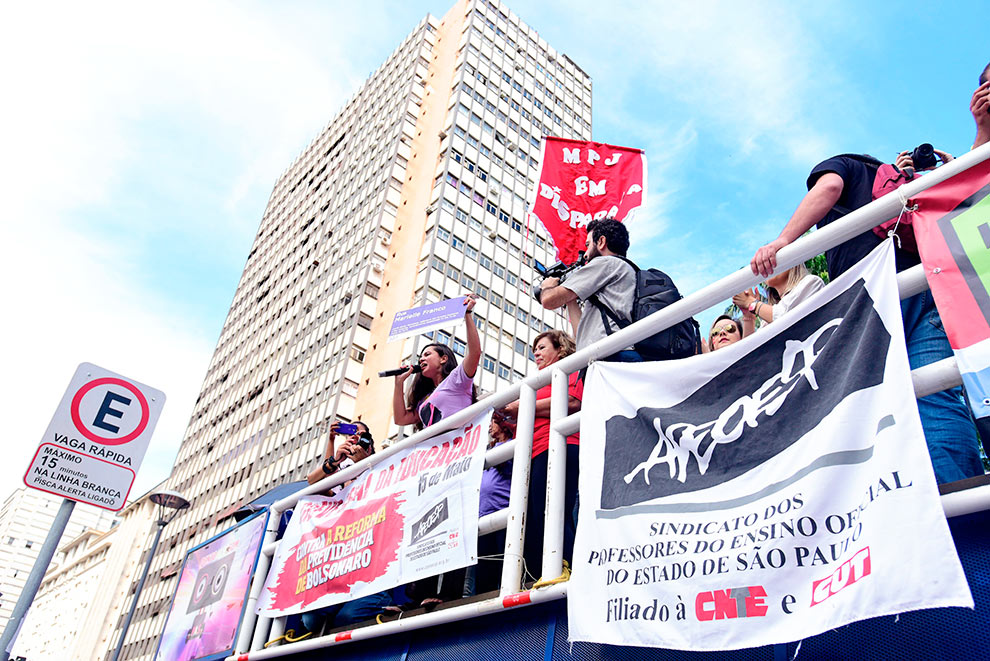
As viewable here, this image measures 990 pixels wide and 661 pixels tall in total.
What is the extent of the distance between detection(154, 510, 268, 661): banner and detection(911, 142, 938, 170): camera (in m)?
4.45

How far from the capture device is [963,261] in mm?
2059

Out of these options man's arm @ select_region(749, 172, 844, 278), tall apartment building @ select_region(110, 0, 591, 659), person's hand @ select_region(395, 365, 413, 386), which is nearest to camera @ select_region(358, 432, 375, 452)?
person's hand @ select_region(395, 365, 413, 386)

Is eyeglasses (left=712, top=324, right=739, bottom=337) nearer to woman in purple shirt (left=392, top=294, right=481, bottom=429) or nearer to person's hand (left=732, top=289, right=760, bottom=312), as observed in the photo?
person's hand (left=732, top=289, right=760, bottom=312)

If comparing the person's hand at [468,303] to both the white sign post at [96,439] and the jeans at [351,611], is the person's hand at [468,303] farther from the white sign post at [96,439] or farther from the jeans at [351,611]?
the white sign post at [96,439]

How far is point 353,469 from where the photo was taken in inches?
175

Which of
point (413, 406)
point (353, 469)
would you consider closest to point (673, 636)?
point (353, 469)

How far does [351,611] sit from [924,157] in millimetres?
3488

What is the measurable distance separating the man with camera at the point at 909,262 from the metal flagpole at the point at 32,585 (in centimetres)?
435

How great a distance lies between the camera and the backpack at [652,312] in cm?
328

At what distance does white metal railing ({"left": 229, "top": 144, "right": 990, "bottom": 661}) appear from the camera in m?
2.16

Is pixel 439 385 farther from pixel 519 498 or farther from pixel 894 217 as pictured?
pixel 894 217

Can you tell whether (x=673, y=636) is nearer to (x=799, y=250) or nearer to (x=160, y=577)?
(x=799, y=250)

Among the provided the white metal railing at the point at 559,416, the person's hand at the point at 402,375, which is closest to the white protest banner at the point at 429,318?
the person's hand at the point at 402,375

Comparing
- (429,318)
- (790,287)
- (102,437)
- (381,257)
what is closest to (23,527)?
(381,257)
